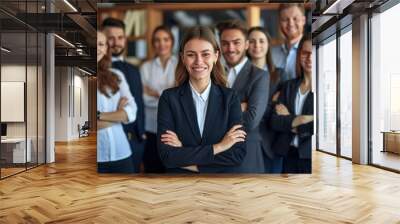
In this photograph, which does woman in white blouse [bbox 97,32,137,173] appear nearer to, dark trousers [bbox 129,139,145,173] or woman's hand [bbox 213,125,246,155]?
dark trousers [bbox 129,139,145,173]

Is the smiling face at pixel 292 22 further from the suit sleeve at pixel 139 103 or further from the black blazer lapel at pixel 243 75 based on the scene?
the suit sleeve at pixel 139 103

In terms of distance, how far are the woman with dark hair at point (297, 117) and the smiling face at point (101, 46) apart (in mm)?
3052

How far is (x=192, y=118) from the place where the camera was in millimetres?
6520

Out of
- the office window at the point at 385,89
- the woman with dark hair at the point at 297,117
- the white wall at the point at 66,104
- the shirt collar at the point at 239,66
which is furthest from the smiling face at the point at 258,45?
the white wall at the point at 66,104

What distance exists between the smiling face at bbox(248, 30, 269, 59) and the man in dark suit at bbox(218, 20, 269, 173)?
0.10 metres

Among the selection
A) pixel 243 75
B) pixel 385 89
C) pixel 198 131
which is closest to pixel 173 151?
pixel 198 131

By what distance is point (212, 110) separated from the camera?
6.54 meters

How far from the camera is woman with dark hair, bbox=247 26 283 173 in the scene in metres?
6.58

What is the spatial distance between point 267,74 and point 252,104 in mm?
560

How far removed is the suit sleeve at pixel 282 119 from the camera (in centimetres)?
659

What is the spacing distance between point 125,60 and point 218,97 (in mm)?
1692

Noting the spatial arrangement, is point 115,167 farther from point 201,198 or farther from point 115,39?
point 201,198

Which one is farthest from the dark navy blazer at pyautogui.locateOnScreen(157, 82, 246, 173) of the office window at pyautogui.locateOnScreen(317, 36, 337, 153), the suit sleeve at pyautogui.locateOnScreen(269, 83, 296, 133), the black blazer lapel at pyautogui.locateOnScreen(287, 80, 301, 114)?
the office window at pyautogui.locateOnScreen(317, 36, 337, 153)

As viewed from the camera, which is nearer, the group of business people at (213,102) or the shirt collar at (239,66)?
the group of business people at (213,102)
